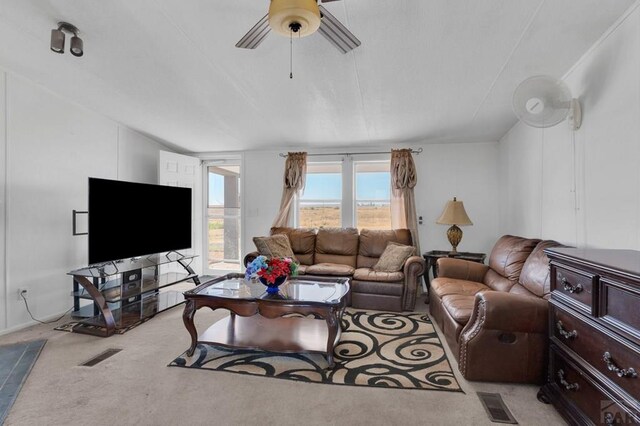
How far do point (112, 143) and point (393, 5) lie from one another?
3909 millimetres

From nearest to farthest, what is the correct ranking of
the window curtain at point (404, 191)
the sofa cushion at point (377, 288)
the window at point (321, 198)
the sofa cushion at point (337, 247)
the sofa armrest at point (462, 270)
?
the sofa armrest at point (462, 270), the sofa cushion at point (377, 288), the sofa cushion at point (337, 247), the window curtain at point (404, 191), the window at point (321, 198)

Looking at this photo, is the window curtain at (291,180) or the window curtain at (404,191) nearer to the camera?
the window curtain at (404,191)

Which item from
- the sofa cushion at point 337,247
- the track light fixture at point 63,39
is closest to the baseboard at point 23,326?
the track light fixture at point 63,39

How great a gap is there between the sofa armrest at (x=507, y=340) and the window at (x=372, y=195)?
2820 millimetres

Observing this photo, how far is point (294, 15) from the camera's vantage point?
145 cm

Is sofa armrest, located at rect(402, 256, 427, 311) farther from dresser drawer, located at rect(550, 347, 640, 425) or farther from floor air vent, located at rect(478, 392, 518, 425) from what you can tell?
dresser drawer, located at rect(550, 347, 640, 425)

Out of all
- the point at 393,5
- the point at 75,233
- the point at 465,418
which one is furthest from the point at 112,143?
the point at 465,418

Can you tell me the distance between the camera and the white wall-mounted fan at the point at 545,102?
2.28 meters

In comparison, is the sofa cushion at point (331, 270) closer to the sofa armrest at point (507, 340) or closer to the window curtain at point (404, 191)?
the window curtain at point (404, 191)

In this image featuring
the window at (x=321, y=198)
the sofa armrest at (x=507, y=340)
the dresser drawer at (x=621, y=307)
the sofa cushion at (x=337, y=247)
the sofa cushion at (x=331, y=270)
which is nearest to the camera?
the dresser drawer at (x=621, y=307)

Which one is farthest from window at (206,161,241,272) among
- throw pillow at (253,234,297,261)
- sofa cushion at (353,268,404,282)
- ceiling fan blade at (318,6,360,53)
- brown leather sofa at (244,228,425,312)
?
ceiling fan blade at (318,6,360,53)

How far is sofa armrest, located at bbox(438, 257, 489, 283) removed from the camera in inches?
131

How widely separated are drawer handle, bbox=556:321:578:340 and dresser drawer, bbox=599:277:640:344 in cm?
26

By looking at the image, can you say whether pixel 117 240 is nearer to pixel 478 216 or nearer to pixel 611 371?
pixel 611 371
